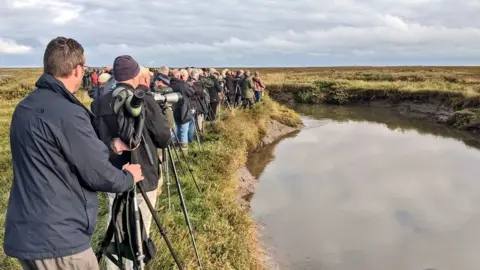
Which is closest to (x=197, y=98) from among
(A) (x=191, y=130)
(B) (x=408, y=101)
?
(A) (x=191, y=130)

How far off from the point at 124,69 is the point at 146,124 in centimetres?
52

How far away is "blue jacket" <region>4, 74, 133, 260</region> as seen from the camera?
2.58 m

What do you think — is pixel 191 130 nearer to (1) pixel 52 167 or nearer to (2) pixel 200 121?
(2) pixel 200 121

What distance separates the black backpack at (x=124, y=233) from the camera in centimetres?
356

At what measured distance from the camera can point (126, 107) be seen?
3.51 meters

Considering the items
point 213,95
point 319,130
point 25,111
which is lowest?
point 319,130

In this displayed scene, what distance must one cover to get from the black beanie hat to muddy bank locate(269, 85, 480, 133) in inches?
714

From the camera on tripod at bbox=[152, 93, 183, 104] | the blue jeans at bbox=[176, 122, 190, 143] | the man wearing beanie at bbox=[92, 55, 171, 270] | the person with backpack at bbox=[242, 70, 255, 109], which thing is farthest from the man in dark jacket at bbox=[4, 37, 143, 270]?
the person with backpack at bbox=[242, 70, 255, 109]

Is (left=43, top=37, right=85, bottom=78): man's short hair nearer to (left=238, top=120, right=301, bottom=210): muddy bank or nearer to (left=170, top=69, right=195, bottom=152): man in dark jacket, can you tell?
(left=170, top=69, right=195, bottom=152): man in dark jacket

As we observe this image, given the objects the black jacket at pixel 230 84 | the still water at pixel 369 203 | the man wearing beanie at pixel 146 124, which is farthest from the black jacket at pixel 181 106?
the black jacket at pixel 230 84

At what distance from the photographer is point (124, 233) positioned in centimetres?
362

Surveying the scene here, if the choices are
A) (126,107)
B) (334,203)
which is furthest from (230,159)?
(126,107)

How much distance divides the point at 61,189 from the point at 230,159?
773 centimetres

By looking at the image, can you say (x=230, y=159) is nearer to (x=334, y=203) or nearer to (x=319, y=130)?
(x=334, y=203)
